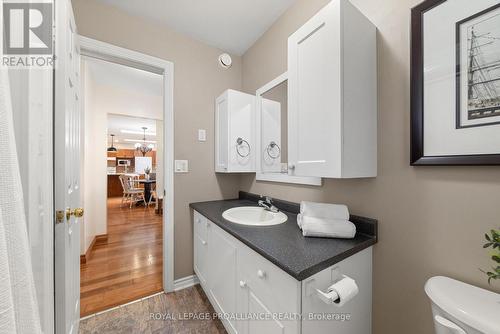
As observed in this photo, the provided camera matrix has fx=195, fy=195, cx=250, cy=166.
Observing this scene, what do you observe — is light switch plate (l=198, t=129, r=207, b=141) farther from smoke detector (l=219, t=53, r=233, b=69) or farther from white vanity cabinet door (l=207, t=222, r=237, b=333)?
white vanity cabinet door (l=207, t=222, r=237, b=333)

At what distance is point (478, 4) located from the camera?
0.76 metres

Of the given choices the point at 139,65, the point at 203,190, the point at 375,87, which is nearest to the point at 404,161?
A: the point at 375,87

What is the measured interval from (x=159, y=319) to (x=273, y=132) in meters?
1.77

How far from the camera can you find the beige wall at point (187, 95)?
1.67 m

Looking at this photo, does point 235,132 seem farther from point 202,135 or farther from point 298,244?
point 298,244

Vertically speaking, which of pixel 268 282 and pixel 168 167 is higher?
pixel 168 167

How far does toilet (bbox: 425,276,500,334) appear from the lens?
583 mm

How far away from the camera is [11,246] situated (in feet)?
1.18

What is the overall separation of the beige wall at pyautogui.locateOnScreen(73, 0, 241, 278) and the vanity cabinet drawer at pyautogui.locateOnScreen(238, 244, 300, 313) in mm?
1045

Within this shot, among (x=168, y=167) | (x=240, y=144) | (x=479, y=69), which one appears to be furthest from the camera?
(x=240, y=144)

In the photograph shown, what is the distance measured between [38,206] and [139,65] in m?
1.52

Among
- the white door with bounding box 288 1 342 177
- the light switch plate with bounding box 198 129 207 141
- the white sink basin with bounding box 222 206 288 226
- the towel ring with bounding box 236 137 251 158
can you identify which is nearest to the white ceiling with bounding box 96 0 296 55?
the white door with bounding box 288 1 342 177

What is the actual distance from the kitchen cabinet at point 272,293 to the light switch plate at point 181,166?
671mm

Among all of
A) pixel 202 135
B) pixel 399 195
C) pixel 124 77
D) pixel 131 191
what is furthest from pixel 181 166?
pixel 131 191
